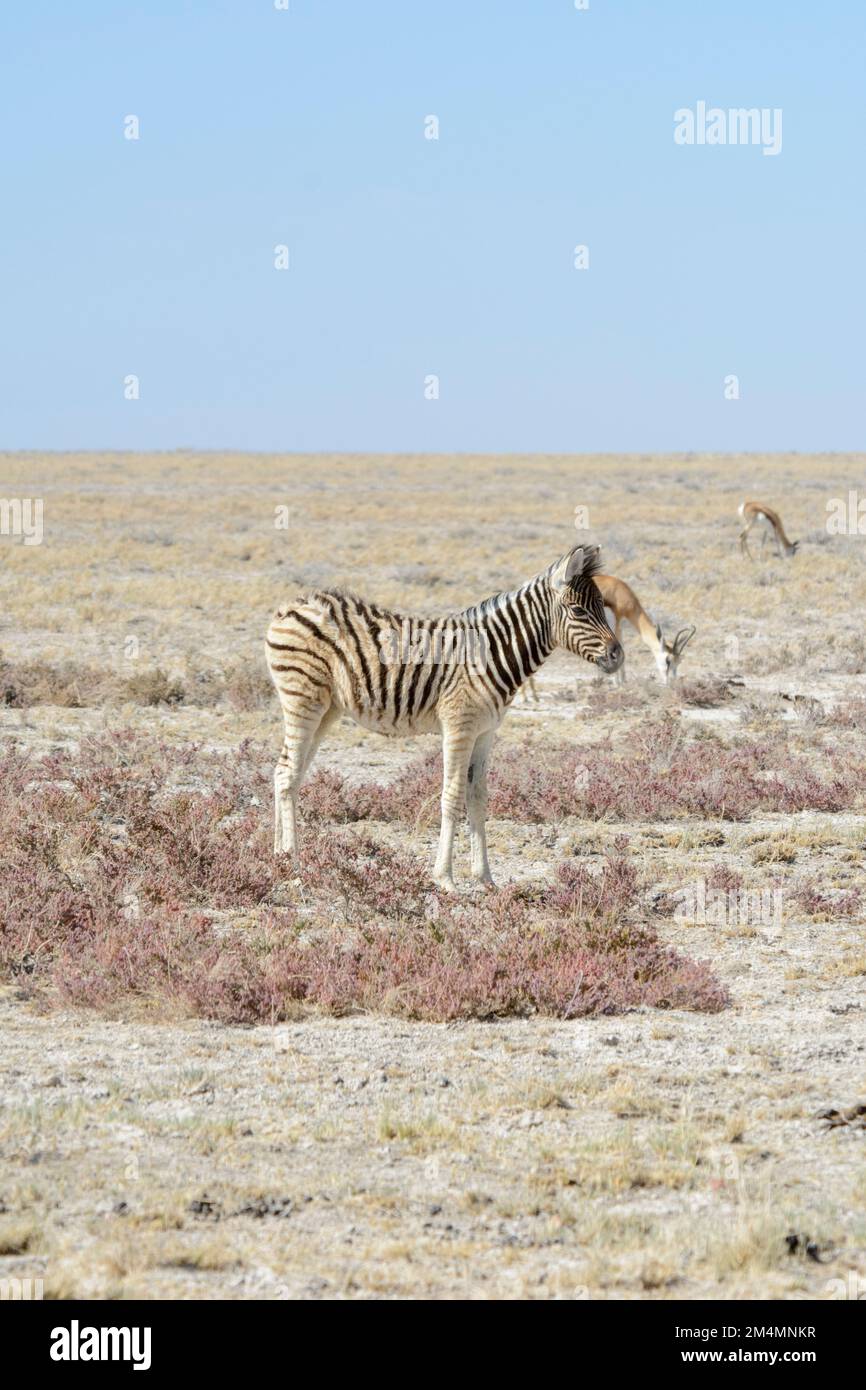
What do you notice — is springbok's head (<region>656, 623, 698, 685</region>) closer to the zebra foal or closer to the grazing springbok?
the grazing springbok

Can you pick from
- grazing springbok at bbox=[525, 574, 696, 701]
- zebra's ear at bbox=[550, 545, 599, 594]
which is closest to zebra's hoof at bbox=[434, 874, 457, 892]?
zebra's ear at bbox=[550, 545, 599, 594]

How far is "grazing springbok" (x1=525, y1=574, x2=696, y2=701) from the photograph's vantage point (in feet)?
65.7

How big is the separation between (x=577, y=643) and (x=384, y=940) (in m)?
2.74

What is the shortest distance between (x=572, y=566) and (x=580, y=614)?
332mm

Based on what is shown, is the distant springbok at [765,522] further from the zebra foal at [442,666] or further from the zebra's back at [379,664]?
the zebra's back at [379,664]

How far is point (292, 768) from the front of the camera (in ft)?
34.3

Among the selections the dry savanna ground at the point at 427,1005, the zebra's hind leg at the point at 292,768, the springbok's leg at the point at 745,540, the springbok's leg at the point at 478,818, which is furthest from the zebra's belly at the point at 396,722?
the springbok's leg at the point at 745,540

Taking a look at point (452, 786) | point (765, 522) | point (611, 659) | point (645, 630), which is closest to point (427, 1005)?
point (452, 786)

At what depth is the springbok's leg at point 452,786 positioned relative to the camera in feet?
32.8

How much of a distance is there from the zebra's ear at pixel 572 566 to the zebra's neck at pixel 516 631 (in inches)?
4.9

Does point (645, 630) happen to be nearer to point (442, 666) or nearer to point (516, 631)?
point (516, 631)

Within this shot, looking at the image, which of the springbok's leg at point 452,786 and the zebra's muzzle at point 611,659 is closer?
the springbok's leg at point 452,786

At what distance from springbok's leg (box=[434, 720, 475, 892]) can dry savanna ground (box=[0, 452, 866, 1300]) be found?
1.02 ft
